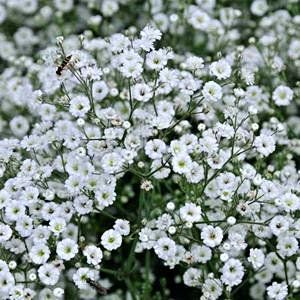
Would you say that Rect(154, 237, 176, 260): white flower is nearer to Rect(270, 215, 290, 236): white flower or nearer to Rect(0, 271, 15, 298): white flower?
Rect(270, 215, 290, 236): white flower

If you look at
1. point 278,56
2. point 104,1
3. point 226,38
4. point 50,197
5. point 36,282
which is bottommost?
point 36,282

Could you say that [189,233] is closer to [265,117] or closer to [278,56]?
[265,117]

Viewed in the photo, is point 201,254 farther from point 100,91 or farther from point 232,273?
point 100,91

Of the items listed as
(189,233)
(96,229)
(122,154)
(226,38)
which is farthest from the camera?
(226,38)

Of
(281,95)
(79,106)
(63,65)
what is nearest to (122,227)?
(79,106)

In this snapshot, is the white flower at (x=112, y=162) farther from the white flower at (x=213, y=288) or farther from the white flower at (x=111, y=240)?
the white flower at (x=213, y=288)

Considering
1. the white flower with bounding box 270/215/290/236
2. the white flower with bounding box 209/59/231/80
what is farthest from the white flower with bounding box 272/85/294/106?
the white flower with bounding box 270/215/290/236

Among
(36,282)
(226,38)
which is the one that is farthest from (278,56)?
(36,282)

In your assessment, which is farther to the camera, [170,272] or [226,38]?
[226,38]
